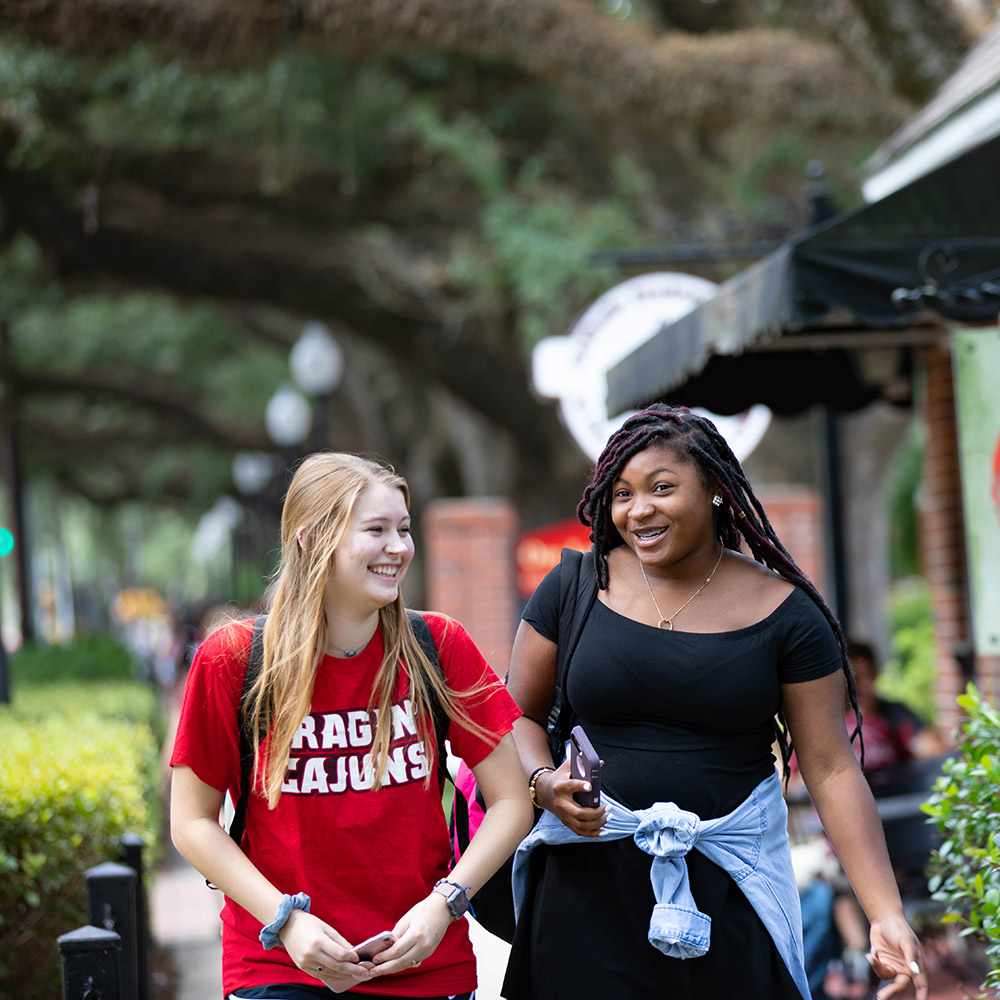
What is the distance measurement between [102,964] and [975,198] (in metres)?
3.72

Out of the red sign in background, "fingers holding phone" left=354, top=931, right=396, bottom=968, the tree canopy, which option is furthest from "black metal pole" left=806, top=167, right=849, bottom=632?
"fingers holding phone" left=354, top=931, right=396, bottom=968

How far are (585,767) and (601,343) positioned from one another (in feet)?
16.0

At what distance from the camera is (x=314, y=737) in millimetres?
2807

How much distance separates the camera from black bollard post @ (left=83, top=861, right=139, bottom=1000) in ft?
13.5

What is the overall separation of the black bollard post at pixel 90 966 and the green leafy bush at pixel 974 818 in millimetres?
2037

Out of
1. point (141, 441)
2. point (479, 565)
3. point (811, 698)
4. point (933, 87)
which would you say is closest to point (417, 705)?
point (811, 698)

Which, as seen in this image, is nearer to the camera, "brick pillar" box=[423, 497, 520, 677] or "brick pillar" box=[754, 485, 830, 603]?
"brick pillar" box=[754, 485, 830, 603]

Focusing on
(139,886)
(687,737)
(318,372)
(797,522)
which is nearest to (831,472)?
(797,522)

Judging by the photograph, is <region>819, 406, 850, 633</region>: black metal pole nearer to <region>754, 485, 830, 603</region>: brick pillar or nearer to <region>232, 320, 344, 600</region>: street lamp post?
<region>232, 320, 344, 600</region>: street lamp post

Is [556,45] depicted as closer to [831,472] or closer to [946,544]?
[831,472]

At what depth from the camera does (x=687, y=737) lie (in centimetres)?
289

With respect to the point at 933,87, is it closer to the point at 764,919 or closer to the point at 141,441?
the point at 764,919

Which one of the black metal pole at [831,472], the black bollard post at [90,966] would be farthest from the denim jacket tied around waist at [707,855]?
the black metal pole at [831,472]

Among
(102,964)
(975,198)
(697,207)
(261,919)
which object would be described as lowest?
(102,964)
